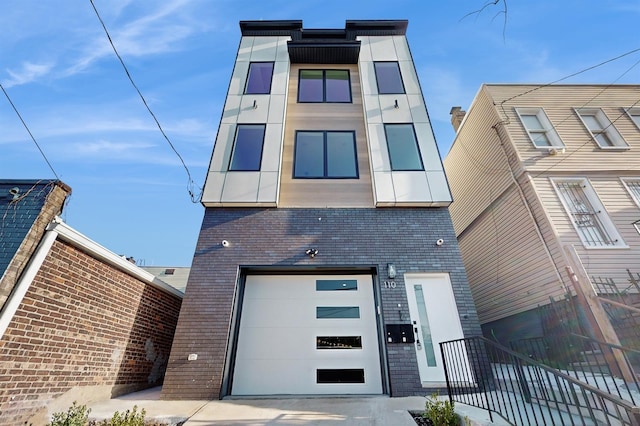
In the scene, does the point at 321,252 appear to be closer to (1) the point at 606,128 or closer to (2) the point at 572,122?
(2) the point at 572,122

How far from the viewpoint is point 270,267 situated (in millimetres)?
5605

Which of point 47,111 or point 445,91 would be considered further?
point 445,91

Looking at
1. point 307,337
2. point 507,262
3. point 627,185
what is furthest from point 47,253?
point 627,185

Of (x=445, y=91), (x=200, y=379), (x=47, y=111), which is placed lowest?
(x=200, y=379)

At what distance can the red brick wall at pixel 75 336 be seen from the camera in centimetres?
328

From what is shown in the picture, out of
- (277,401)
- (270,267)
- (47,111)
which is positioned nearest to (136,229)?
(47,111)

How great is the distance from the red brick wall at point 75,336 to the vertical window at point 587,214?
31.9ft

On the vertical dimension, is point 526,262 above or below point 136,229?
below

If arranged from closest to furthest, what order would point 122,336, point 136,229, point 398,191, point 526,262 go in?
1. point 122,336
2. point 398,191
3. point 526,262
4. point 136,229

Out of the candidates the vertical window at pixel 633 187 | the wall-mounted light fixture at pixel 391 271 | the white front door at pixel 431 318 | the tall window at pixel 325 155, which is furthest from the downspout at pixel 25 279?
the vertical window at pixel 633 187

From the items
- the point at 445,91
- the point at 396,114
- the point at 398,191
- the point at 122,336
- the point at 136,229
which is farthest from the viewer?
the point at 136,229

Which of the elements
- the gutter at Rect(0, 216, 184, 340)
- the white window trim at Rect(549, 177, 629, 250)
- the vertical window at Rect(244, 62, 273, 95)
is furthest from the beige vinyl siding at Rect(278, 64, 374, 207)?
the white window trim at Rect(549, 177, 629, 250)

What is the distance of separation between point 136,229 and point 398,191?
→ 1235cm

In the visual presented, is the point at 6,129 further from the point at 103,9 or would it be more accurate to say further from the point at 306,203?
the point at 306,203
